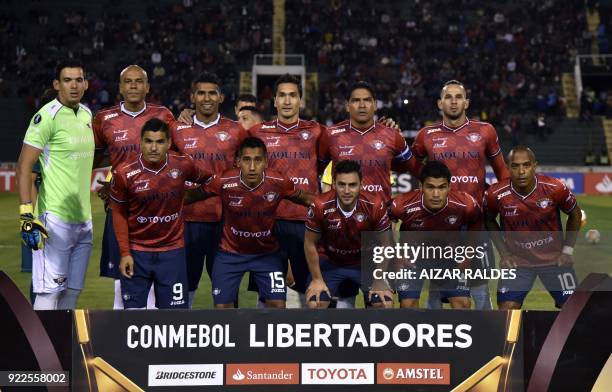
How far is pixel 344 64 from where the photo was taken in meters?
35.6

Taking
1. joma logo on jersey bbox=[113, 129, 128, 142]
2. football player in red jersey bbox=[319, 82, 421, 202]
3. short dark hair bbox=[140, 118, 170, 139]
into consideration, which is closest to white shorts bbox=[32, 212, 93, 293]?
joma logo on jersey bbox=[113, 129, 128, 142]

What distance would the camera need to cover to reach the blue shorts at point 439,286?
22.2 feet

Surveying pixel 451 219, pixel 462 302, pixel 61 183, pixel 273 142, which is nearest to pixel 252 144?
pixel 273 142

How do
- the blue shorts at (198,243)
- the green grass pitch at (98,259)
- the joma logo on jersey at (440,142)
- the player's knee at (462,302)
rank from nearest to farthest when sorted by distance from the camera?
the green grass pitch at (98,259) → the player's knee at (462,302) → the blue shorts at (198,243) → the joma logo on jersey at (440,142)

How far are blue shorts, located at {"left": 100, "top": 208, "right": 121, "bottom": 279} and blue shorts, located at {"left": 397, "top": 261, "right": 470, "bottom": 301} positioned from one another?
8.52 ft

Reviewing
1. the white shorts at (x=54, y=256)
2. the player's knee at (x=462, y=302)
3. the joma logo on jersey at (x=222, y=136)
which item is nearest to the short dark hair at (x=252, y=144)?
the joma logo on jersey at (x=222, y=136)

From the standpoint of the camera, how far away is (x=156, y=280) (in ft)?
24.7

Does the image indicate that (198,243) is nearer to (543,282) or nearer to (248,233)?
(248,233)

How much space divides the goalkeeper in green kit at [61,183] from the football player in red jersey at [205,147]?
0.90m

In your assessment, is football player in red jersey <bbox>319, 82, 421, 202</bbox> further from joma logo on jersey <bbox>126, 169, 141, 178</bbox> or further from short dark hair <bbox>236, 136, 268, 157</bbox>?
joma logo on jersey <bbox>126, 169, 141, 178</bbox>

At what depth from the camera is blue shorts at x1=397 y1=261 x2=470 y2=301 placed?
675 centimetres

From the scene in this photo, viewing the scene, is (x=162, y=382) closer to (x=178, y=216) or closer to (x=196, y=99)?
(x=178, y=216)

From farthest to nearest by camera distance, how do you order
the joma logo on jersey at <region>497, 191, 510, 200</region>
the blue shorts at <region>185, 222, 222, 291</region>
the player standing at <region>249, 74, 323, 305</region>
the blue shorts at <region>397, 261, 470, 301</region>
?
the blue shorts at <region>185, 222, 222, 291</region>, the player standing at <region>249, 74, 323, 305</region>, the joma logo on jersey at <region>497, 191, 510, 200</region>, the blue shorts at <region>397, 261, 470, 301</region>

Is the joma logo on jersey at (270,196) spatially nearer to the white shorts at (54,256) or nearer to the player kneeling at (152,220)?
the player kneeling at (152,220)
